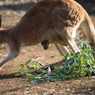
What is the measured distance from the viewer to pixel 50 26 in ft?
16.4

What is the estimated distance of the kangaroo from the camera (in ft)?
16.2

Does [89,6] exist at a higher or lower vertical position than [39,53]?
higher

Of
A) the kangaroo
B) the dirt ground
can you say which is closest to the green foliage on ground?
the dirt ground

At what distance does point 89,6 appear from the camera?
449 inches

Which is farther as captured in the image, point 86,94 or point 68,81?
point 68,81

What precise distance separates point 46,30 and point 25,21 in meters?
0.39

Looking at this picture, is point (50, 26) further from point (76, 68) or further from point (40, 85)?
point (40, 85)

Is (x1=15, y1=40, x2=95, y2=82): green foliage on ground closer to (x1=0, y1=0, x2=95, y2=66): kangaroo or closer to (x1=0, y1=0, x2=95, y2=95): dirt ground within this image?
(x1=0, y1=0, x2=95, y2=95): dirt ground

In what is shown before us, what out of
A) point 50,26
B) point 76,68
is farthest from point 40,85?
point 50,26

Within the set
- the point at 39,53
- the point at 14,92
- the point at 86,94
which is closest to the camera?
the point at 86,94

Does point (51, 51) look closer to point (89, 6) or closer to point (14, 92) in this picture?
point (14, 92)

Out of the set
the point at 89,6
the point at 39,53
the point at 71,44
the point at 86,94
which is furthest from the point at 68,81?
the point at 89,6

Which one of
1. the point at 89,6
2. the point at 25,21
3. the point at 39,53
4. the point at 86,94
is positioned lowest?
the point at 86,94

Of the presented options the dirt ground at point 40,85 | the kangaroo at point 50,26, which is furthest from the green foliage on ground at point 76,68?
the kangaroo at point 50,26
